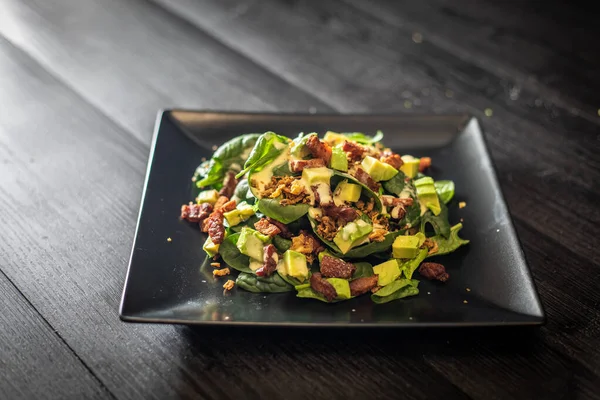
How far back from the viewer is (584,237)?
2.29 metres

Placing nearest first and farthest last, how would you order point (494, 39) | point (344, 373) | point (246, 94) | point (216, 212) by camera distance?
1. point (344, 373)
2. point (216, 212)
3. point (246, 94)
4. point (494, 39)

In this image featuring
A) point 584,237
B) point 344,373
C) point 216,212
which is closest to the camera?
point 344,373

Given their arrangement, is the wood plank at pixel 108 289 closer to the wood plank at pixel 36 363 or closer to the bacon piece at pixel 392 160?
the wood plank at pixel 36 363

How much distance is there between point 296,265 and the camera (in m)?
1.79

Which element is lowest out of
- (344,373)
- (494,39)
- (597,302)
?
(344,373)

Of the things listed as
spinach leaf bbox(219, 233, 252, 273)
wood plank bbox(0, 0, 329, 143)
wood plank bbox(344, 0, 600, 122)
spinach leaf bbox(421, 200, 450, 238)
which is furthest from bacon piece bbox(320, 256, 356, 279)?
wood plank bbox(344, 0, 600, 122)

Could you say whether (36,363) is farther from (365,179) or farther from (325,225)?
(365,179)

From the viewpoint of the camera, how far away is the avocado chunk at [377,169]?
195 cm

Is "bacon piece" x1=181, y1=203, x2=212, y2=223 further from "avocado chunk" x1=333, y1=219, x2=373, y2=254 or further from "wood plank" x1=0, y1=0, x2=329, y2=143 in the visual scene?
"wood plank" x1=0, y1=0, x2=329, y2=143

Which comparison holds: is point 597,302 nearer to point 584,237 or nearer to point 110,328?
point 584,237

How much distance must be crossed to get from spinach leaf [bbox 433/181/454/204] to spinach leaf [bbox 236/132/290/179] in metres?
0.62

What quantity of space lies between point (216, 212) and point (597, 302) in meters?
1.28

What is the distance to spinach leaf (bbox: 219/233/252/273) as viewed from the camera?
1858mm

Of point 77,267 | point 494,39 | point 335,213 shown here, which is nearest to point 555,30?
point 494,39
